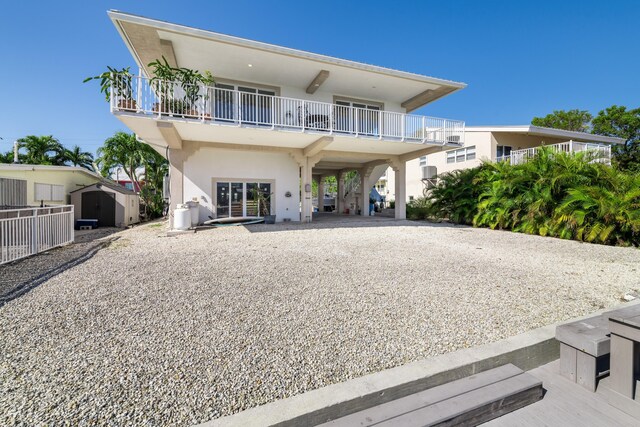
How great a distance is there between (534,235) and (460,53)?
15987 millimetres

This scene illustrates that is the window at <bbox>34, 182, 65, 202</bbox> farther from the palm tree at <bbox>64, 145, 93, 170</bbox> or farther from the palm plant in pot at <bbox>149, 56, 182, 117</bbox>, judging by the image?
the palm tree at <bbox>64, 145, 93, 170</bbox>

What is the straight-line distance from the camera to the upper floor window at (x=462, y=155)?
19781 mm

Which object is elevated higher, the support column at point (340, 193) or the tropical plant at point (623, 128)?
the tropical plant at point (623, 128)

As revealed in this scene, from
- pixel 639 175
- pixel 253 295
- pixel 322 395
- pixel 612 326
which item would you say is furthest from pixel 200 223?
pixel 639 175

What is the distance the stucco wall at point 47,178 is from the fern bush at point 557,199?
1985 centimetres

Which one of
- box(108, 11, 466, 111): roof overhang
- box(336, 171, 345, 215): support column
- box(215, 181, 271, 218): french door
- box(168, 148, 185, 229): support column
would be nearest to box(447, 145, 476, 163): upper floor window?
box(108, 11, 466, 111): roof overhang

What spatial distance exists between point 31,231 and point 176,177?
5.34m

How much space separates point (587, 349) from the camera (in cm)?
215

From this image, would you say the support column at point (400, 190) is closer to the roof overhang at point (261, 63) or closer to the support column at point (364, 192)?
the support column at point (364, 192)

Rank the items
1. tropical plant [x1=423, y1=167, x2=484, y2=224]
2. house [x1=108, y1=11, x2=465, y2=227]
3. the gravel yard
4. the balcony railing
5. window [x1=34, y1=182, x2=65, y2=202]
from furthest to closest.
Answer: window [x1=34, y1=182, x2=65, y2=202] → tropical plant [x1=423, y1=167, x2=484, y2=224] → house [x1=108, y1=11, x2=465, y2=227] → the balcony railing → the gravel yard

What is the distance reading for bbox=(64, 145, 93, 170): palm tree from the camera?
1009 inches

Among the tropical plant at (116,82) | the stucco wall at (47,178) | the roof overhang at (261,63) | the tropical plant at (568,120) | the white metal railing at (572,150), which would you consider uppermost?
the tropical plant at (568,120)

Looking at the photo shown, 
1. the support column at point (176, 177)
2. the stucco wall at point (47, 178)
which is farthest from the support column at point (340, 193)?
the stucco wall at point (47, 178)

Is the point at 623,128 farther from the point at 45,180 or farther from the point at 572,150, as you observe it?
the point at 45,180
